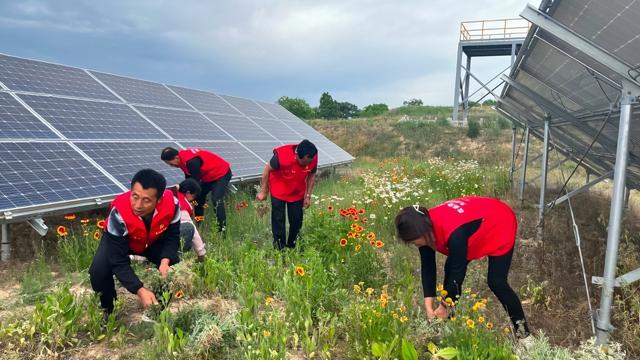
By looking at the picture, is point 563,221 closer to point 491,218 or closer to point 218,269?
point 491,218

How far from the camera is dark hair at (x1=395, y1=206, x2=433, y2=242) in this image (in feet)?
9.45

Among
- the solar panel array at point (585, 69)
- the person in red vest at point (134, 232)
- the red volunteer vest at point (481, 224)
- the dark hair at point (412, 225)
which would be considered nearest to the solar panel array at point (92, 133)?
the person in red vest at point (134, 232)

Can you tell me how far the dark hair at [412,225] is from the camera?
2.88m

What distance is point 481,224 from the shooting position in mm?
3145

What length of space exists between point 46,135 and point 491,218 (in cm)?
578

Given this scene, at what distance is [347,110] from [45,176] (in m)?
47.2

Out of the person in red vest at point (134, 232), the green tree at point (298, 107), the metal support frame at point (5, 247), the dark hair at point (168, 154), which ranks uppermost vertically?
the green tree at point (298, 107)

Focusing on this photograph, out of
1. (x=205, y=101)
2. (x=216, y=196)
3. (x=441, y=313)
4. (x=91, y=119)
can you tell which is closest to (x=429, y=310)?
(x=441, y=313)

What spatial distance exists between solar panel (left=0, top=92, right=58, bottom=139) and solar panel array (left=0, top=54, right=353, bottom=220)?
0.04 feet

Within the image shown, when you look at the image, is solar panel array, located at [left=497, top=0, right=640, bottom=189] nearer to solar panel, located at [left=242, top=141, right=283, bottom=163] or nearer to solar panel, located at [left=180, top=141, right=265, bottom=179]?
solar panel, located at [left=180, top=141, right=265, bottom=179]

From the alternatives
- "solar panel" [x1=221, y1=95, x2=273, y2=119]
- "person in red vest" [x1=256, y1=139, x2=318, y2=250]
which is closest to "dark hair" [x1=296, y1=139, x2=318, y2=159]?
"person in red vest" [x1=256, y1=139, x2=318, y2=250]

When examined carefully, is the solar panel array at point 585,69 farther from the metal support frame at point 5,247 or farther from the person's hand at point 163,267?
the metal support frame at point 5,247

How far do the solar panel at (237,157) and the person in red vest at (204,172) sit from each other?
172cm

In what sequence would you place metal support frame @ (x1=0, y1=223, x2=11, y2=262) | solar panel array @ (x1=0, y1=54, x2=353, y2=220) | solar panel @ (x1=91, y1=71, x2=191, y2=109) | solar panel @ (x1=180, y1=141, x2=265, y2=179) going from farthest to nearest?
solar panel @ (x1=91, y1=71, x2=191, y2=109) → solar panel @ (x1=180, y1=141, x2=265, y2=179) → solar panel array @ (x1=0, y1=54, x2=353, y2=220) → metal support frame @ (x1=0, y1=223, x2=11, y2=262)
